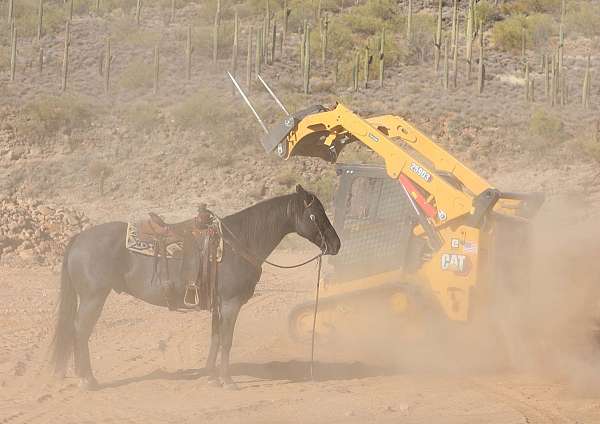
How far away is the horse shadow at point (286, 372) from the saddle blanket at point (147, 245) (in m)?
1.46

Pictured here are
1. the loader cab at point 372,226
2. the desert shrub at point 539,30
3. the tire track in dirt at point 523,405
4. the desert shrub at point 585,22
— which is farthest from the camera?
the desert shrub at point 585,22

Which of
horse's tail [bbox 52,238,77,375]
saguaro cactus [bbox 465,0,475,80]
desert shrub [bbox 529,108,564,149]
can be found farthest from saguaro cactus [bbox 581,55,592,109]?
horse's tail [bbox 52,238,77,375]

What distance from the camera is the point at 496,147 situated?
3756 cm

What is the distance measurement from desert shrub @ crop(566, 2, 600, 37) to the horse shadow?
158ft

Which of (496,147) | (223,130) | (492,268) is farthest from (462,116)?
(492,268)

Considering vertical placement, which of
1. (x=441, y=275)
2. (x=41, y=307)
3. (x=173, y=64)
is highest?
(x=173, y=64)

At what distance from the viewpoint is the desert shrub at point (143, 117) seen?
128ft

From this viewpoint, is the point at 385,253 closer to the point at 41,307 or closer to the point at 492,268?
the point at 492,268

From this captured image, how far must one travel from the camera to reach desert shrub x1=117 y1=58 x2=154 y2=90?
4362 cm

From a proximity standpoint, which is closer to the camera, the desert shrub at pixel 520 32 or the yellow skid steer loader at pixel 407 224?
the yellow skid steer loader at pixel 407 224

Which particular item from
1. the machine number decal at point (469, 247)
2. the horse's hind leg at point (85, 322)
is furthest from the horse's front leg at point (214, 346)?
the machine number decal at point (469, 247)

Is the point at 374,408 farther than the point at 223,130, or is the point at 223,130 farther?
the point at 223,130

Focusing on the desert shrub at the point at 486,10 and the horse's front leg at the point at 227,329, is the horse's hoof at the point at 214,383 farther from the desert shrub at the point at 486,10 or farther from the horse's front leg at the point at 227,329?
the desert shrub at the point at 486,10

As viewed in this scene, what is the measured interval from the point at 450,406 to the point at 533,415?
83cm
